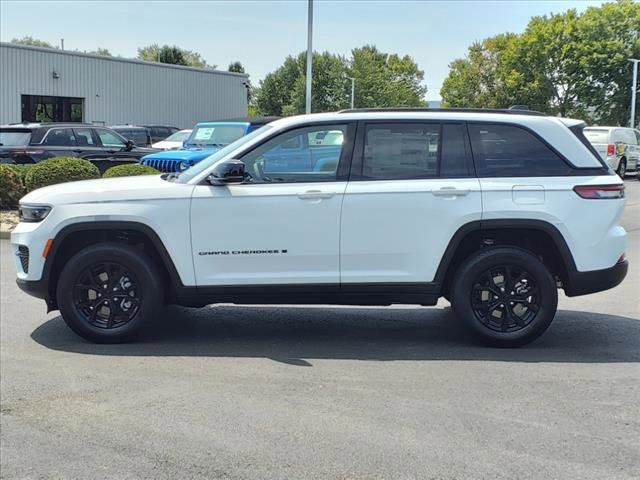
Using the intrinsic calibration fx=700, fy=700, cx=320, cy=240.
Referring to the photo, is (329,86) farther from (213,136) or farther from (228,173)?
(228,173)

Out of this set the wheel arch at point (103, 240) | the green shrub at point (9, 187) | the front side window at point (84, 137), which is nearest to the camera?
the wheel arch at point (103, 240)

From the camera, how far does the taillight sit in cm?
536

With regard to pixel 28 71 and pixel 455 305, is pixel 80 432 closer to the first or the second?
pixel 455 305

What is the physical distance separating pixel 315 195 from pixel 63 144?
484 inches

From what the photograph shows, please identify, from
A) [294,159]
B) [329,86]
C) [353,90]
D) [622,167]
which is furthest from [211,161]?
[329,86]

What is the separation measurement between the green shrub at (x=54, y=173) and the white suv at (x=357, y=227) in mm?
7419

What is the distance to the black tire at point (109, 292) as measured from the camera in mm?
5418

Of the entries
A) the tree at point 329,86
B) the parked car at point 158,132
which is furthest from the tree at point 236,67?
the parked car at point 158,132

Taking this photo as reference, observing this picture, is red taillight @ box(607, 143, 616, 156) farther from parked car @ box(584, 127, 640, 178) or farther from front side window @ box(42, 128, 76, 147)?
front side window @ box(42, 128, 76, 147)

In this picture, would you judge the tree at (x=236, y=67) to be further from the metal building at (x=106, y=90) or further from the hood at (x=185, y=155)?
the hood at (x=185, y=155)

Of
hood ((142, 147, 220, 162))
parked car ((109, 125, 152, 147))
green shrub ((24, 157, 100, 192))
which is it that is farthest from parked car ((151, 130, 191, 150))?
hood ((142, 147, 220, 162))

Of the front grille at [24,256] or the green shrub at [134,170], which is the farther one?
the green shrub at [134,170]

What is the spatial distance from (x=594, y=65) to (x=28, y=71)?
38898 mm

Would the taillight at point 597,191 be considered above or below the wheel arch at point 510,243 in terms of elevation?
above
